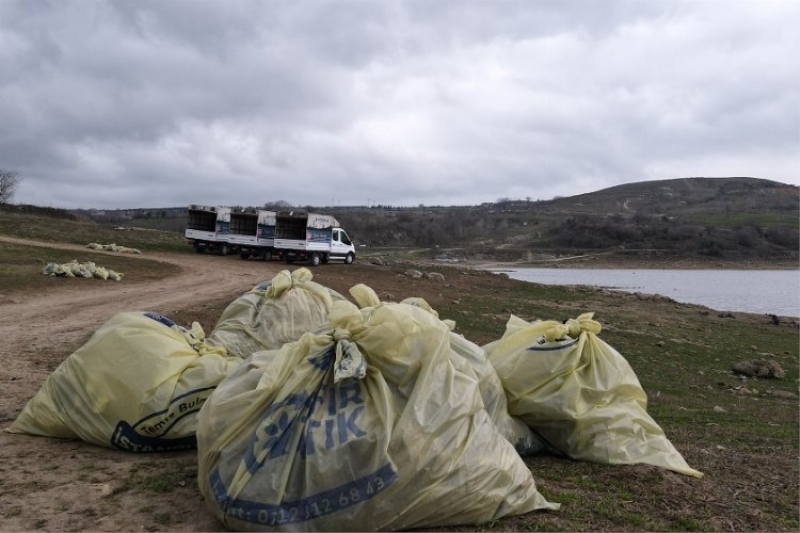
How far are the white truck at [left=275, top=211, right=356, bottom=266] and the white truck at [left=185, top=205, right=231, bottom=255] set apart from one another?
2.72 meters

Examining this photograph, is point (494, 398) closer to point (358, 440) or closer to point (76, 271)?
point (358, 440)

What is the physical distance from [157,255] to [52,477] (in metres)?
22.5

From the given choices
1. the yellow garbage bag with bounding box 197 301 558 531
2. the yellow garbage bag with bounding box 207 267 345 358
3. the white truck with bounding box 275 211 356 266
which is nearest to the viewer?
the yellow garbage bag with bounding box 197 301 558 531

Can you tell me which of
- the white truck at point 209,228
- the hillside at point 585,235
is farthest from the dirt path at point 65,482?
the hillside at point 585,235

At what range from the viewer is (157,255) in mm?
24766

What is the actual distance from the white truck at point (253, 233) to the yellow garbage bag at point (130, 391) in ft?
71.8

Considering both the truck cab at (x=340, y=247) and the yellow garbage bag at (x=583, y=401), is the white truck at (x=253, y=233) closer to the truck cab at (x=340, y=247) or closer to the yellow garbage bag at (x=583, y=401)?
the truck cab at (x=340, y=247)

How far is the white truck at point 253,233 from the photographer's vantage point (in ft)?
85.8

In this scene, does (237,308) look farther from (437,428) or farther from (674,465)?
(674,465)

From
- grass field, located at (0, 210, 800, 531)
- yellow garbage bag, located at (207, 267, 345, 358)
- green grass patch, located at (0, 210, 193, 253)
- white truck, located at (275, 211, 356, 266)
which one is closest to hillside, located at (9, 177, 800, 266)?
green grass patch, located at (0, 210, 193, 253)

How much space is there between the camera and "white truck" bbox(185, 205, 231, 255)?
27.1 m

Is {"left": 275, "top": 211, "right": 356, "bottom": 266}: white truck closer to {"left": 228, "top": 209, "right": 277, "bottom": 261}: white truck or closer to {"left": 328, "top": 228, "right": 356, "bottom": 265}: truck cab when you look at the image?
{"left": 328, "top": 228, "right": 356, "bottom": 265}: truck cab

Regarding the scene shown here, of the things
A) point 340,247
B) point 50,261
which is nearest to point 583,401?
point 50,261

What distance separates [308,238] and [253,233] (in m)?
3.32
